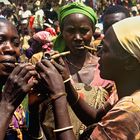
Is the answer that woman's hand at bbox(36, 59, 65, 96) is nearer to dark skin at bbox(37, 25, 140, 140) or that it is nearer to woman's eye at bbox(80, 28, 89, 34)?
dark skin at bbox(37, 25, 140, 140)

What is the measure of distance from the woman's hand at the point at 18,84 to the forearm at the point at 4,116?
3cm

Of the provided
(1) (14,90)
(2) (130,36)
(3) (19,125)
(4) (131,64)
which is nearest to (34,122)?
(3) (19,125)

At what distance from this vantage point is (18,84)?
250 centimetres

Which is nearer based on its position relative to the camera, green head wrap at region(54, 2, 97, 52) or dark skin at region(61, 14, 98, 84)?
dark skin at region(61, 14, 98, 84)

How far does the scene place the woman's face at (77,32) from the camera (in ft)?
13.3

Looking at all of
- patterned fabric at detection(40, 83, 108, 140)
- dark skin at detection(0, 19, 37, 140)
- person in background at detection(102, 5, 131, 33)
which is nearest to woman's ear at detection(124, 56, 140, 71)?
dark skin at detection(0, 19, 37, 140)

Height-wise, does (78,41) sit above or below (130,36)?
below

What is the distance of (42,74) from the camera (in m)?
2.53

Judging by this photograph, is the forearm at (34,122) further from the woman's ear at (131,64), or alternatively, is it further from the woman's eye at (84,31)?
the woman's eye at (84,31)

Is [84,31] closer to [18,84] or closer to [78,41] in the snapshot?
[78,41]

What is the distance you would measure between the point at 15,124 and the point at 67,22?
1414mm

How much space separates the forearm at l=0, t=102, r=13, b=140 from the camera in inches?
97.7

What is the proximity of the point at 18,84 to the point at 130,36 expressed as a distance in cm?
66

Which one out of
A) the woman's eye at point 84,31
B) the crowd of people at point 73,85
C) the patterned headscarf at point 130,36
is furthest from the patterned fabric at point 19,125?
the woman's eye at point 84,31
